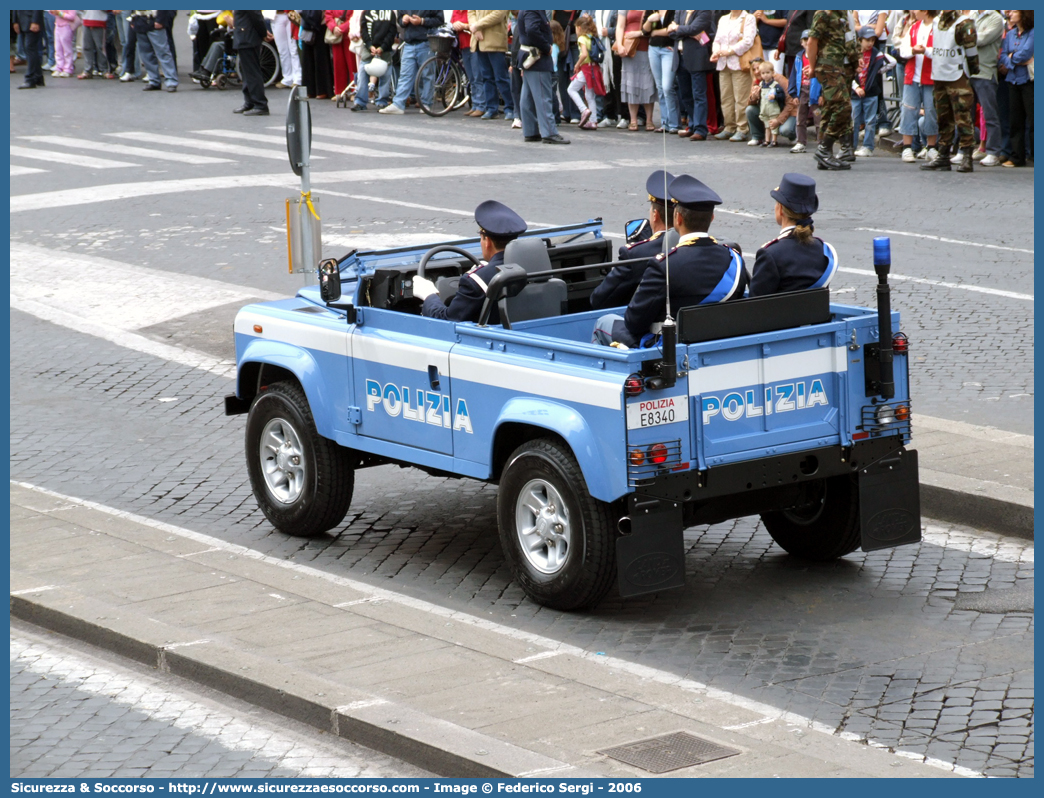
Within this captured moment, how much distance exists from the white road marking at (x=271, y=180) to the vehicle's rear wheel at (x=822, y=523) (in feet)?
43.0

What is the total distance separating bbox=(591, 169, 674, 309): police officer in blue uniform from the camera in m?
7.84

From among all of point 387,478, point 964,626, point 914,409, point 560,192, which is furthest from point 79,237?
point 964,626

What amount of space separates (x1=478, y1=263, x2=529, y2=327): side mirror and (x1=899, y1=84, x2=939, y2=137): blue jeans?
14.0 metres

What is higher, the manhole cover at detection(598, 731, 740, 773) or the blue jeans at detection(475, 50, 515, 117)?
the blue jeans at detection(475, 50, 515, 117)

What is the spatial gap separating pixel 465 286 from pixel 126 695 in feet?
8.17

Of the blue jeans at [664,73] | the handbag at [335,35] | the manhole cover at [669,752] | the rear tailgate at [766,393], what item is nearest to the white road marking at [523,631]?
the manhole cover at [669,752]

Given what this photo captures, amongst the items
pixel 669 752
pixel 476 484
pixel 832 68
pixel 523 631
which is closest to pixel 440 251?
pixel 476 484

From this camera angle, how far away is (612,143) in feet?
79.8

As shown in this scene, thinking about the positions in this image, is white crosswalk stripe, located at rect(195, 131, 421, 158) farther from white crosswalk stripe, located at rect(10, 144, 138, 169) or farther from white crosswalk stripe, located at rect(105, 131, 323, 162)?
white crosswalk stripe, located at rect(10, 144, 138, 169)

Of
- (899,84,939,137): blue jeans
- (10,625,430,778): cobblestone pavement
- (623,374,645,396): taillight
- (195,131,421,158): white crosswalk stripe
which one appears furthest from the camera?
(195,131,421,158): white crosswalk stripe

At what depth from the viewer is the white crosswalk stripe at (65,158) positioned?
893 inches

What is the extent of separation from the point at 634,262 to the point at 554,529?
4.62 ft

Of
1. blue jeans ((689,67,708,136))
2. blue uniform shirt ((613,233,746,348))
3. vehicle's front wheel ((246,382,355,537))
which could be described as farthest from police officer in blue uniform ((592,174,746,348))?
blue jeans ((689,67,708,136))

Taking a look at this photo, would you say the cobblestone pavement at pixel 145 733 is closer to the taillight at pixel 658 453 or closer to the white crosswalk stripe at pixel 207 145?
the taillight at pixel 658 453
